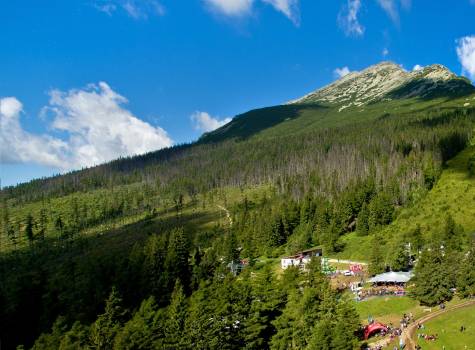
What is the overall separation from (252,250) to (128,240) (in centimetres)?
7876

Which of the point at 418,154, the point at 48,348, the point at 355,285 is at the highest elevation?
the point at 418,154

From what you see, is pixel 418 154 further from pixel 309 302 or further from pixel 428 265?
pixel 309 302

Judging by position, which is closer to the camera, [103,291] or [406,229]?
[103,291]

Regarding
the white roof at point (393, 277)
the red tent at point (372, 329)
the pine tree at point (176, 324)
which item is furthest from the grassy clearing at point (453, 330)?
the pine tree at point (176, 324)

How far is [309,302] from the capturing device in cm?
5866

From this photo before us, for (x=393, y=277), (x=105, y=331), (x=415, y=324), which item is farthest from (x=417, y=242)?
(x=105, y=331)

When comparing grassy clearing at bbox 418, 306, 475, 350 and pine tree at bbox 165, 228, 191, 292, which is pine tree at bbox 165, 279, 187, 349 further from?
grassy clearing at bbox 418, 306, 475, 350

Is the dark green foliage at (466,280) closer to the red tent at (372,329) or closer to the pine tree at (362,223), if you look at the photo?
the red tent at (372,329)

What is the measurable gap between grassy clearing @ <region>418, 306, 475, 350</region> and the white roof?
21833mm

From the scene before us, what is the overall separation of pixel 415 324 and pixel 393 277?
23722mm

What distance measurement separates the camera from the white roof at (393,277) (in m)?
85.7

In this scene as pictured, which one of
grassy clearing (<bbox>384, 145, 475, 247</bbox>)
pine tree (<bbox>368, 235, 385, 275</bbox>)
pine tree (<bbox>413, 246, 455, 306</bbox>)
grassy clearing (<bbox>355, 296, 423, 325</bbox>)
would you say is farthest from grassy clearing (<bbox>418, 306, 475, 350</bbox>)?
grassy clearing (<bbox>384, 145, 475, 247</bbox>)

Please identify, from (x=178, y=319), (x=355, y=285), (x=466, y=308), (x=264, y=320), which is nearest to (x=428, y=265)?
(x=466, y=308)

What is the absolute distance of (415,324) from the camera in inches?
2500
